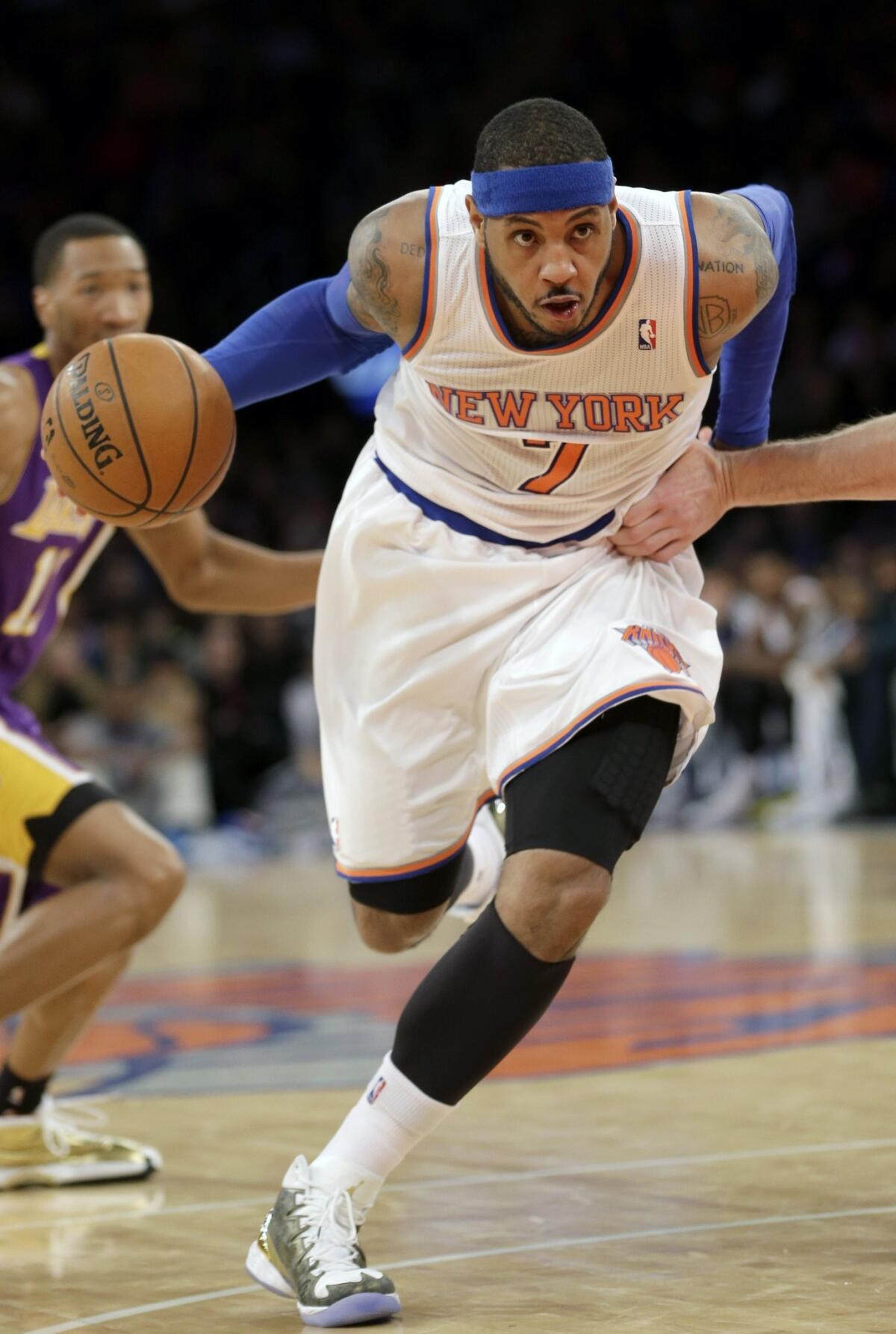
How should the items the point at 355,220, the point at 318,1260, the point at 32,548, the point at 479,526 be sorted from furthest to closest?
the point at 355,220, the point at 32,548, the point at 479,526, the point at 318,1260

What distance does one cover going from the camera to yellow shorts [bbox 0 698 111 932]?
4117mm

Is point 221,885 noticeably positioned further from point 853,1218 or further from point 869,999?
point 853,1218

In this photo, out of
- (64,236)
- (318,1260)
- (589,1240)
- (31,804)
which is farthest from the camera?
(64,236)

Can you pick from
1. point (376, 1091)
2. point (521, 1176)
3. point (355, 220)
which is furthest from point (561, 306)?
point (355, 220)

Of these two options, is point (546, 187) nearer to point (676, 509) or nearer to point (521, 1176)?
point (676, 509)

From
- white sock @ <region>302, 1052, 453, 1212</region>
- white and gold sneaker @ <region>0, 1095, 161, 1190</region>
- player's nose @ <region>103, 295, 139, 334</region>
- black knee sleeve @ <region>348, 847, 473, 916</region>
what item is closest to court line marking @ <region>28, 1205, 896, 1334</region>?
white sock @ <region>302, 1052, 453, 1212</region>

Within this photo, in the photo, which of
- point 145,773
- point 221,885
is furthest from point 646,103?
point 221,885

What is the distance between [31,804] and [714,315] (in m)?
1.92

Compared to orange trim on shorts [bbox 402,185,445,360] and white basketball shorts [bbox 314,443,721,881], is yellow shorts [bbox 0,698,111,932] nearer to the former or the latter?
white basketball shorts [bbox 314,443,721,881]

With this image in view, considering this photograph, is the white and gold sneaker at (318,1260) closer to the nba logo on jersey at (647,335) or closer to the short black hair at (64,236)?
the nba logo on jersey at (647,335)

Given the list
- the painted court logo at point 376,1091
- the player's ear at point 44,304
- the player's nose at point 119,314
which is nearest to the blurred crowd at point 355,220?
the player's ear at point 44,304

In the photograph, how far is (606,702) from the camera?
3.07 m

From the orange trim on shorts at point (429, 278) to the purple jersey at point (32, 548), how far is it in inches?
56.2

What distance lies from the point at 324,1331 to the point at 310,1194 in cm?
25
